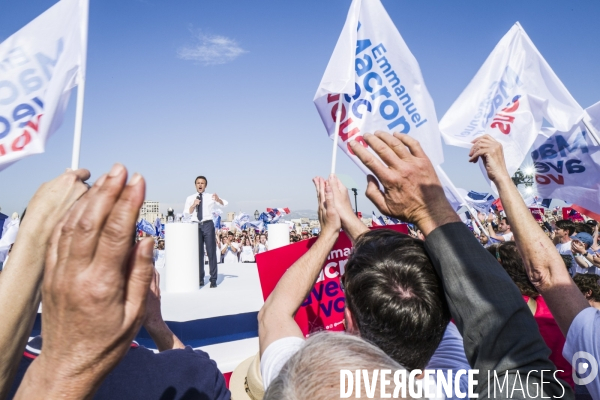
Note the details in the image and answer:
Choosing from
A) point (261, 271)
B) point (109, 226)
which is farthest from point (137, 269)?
point (261, 271)

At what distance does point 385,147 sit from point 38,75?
2.38 metres

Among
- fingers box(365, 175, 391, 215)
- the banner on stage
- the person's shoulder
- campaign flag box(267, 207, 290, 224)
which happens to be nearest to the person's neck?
the banner on stage

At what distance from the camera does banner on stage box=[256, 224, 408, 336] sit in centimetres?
235

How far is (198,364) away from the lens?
4.82 feet

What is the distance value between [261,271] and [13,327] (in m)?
1.44

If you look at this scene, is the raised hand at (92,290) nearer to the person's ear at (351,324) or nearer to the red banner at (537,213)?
the person's ear at (351,324)

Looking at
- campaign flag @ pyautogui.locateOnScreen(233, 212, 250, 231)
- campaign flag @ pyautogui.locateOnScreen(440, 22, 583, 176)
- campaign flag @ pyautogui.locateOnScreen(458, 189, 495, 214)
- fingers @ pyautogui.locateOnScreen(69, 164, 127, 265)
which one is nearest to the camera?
fingers @ pyautogui.locateOnScreen(69, 164, 127, 265)

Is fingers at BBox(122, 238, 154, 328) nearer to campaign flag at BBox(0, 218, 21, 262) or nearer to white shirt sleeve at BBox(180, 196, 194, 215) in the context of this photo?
white shirt sleeve at BBox(180, 196, 194, 215)

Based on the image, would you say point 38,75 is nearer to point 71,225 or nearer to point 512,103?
point 71,225

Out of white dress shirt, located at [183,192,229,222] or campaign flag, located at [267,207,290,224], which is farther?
campaign flag, located at [267,207,290,224]

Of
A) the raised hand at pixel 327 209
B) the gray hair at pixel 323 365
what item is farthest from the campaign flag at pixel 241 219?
the gray hair at pixel 323 365

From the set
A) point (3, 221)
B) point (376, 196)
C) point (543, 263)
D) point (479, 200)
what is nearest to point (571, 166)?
point (543, 263)

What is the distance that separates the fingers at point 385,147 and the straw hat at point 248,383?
796 millimetres

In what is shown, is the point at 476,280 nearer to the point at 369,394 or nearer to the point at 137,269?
the point at 369,394
